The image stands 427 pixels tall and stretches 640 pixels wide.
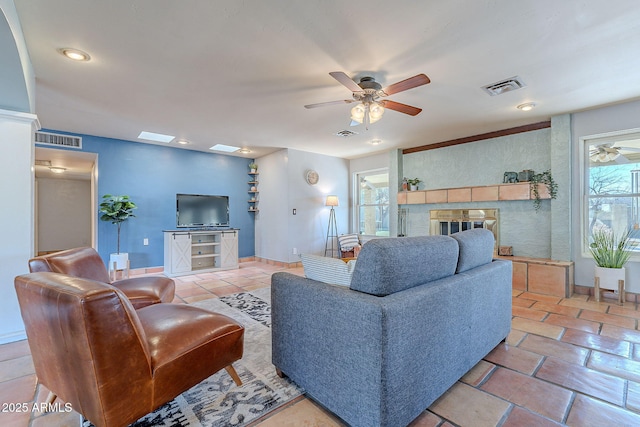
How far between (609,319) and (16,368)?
533 centimetres

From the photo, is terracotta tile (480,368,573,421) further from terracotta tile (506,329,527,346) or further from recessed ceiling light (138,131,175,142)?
recessed ceiling light (138,131,175,142)

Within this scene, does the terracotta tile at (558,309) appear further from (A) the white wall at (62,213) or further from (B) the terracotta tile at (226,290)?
(A) the white wall at (62,213)

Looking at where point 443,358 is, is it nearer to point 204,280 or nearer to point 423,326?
point 423,326

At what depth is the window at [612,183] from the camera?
3600mm

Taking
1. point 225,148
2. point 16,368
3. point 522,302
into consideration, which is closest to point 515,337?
point 522,302

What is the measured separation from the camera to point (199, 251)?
579 centimetres

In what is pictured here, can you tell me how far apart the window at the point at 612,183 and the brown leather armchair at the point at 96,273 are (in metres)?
5.28

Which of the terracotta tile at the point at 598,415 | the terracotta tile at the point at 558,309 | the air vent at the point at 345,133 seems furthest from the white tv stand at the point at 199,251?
the terracotta tile at the point at 598,415

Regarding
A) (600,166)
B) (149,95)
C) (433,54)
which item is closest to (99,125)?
(149,95)

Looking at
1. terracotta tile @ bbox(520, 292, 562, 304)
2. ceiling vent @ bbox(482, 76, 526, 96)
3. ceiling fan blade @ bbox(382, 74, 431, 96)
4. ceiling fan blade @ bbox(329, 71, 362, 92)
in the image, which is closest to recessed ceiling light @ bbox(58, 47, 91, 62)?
ceiling fan blade @ bbox(329, 71, 362, 92)

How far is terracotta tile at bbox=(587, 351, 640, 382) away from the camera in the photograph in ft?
6.38

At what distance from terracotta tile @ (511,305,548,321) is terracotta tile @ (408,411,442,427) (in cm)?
220

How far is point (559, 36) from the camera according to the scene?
2.13m

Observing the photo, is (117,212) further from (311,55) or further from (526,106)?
(526,106)
